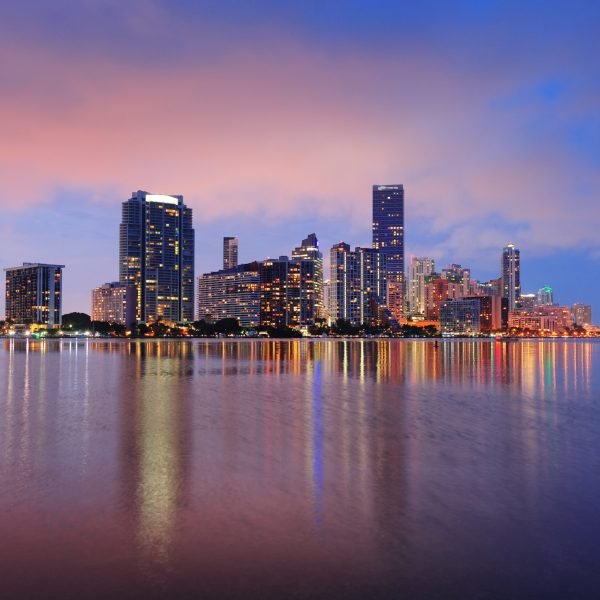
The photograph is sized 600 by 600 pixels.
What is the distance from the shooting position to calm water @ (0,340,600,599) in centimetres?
1038

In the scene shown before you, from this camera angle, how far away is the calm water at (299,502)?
34.0ft

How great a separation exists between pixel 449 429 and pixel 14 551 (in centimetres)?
1944

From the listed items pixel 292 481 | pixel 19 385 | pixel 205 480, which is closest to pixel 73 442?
pixel 205 480

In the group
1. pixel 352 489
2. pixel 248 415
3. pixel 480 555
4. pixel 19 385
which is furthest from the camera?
pixel 19 385

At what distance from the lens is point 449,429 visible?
26344mm

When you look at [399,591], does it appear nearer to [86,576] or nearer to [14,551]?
[86,576]

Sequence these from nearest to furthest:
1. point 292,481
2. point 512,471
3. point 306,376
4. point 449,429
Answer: point 292,481 < point 512,471 < point 449,429 < point 306,376

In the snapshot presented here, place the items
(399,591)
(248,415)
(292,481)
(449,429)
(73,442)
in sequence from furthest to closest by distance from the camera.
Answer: (248,415), (449,429), (73,442), (292,481), (399,591)

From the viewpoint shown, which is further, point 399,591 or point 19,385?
point 19,385

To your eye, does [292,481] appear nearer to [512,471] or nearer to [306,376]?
[512,471]

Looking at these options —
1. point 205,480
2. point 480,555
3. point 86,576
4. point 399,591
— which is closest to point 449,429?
point 205,480

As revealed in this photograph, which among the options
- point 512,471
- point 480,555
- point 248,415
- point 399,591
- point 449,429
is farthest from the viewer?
point 248,415

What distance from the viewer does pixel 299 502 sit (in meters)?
15.0

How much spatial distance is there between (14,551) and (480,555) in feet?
30.6
